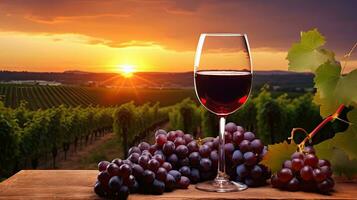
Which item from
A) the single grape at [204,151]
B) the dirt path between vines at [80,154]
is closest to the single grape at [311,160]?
the single grape at [204,151]

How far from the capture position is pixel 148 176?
5.26 ft

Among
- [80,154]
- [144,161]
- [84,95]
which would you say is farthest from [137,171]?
[84,95]

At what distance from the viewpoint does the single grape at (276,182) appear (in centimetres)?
166

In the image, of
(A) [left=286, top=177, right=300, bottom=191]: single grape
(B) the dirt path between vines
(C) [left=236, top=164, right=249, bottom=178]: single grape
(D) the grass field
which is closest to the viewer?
(A) [left=286, top=177, right=300, bottom=191]: single grape

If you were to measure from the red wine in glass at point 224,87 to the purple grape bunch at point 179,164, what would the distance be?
0.66 ft

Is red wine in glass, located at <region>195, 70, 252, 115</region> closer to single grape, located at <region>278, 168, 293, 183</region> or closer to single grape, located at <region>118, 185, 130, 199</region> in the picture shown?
single grape, located at <region>278, 168, 293, 183</region>

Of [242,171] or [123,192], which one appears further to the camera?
[242,171]

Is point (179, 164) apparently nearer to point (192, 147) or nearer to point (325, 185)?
point (192, 147)

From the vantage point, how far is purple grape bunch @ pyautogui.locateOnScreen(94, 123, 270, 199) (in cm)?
158

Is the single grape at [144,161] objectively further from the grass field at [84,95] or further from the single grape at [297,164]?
the grass field at [84,95]

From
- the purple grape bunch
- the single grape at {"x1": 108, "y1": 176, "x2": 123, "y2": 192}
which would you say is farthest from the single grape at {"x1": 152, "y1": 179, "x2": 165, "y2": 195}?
the single grape at {"x1": 108, "y1": 176, "x2": 123, "y2": 192}

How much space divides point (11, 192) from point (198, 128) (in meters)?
17.5

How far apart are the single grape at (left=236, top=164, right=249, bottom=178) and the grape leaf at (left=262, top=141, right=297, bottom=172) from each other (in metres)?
0.07

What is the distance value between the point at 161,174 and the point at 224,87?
0.31m
